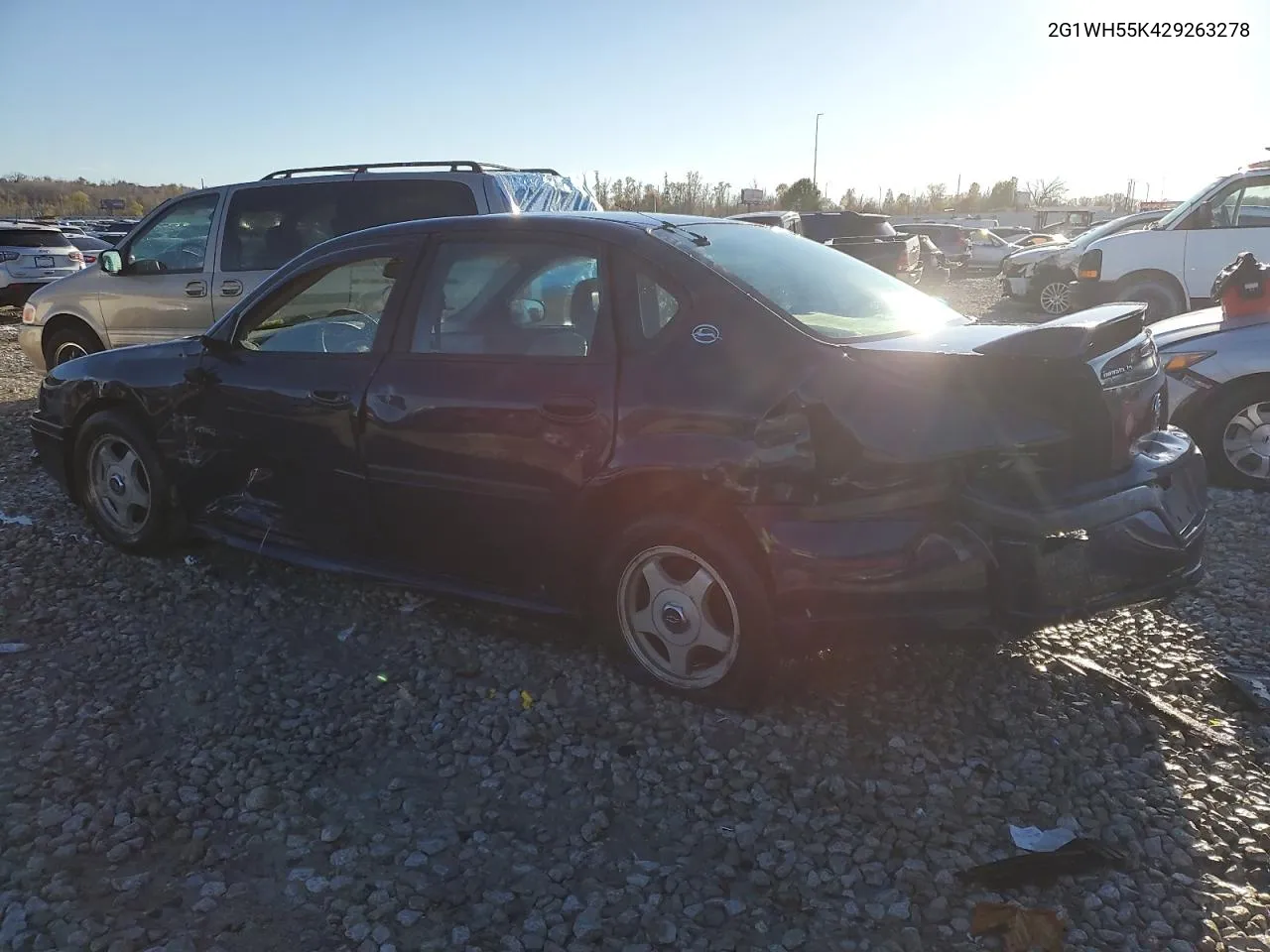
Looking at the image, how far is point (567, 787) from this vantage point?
9.65 feet

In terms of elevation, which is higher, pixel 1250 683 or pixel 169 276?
pixel 169 276

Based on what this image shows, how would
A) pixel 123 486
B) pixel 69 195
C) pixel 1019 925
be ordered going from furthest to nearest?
1. pixel 69 195
2. pixel 123 486
3. pixel 1019 925

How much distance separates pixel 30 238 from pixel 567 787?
18.3m

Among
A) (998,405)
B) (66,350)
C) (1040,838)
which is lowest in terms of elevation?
(1040,838)

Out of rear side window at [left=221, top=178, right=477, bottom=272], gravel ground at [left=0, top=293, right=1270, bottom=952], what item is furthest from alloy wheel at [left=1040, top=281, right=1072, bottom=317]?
gravel ground at [left=0, top=293, right=1270, bottom=952]

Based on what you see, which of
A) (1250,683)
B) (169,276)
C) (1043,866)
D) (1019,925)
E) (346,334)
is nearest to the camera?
(1019,925)

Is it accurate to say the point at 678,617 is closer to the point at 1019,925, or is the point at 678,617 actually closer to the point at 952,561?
the point at 952,561

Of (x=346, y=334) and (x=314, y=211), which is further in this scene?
(x=314, y=211)

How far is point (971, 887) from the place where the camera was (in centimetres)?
246

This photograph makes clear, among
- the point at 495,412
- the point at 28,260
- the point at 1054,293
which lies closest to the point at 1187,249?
the point at 1054,293

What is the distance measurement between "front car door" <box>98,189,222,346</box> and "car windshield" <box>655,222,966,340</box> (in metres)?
5.29

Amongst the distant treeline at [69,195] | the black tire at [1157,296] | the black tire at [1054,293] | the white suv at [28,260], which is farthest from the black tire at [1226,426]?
the distant treeline at [69,195]

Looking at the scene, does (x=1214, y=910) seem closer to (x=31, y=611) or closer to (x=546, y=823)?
(x=546, y=823)

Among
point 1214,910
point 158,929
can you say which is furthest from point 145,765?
point 1214,910
